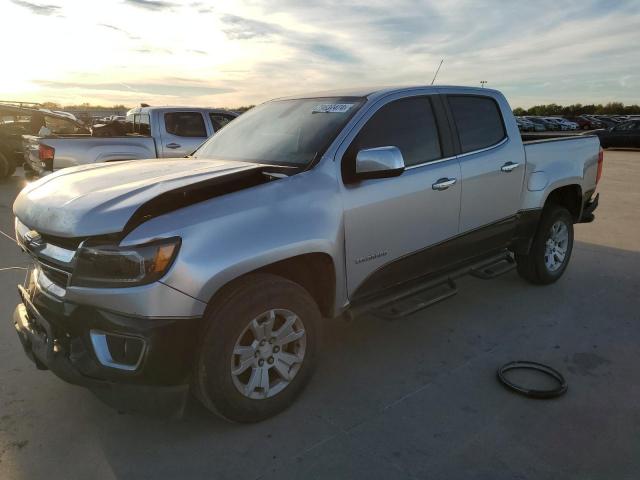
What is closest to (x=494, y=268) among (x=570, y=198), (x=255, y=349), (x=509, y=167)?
(x=509, y=167)

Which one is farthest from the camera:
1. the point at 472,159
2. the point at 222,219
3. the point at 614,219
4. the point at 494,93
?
the point at 614,219

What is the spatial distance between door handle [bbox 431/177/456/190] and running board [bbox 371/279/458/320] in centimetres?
75

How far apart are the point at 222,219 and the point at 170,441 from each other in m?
1.27

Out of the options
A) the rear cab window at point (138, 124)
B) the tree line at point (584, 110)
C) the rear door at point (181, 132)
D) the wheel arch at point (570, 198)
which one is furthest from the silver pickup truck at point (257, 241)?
the tree line at point (584, 110)

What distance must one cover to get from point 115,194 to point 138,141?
604 cm

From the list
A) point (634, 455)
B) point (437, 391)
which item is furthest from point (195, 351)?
point (634, 455)

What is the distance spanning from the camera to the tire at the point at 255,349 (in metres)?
2.56

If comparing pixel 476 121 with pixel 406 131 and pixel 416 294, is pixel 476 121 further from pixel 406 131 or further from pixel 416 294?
pixel 416 294

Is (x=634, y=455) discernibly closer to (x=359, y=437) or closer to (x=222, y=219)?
(x=359, y=437)

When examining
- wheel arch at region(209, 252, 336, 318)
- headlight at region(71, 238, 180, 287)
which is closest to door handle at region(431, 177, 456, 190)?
wheel arch at region(209, 252, 336, 318)

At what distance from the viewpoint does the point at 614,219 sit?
8289 mm

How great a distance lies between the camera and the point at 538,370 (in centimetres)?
345

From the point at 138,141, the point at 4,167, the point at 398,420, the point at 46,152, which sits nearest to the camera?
the point at 398,420

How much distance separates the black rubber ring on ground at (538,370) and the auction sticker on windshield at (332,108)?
2081 millimetres
